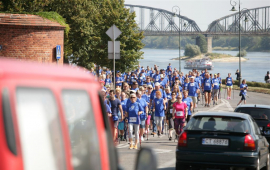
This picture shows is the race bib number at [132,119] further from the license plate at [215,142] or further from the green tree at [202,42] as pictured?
the green tree at [202,42]

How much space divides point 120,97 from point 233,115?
20.9 ft

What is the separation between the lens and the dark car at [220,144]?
8750mm

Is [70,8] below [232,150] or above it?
above

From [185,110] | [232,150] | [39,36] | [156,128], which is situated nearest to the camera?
[232,150]

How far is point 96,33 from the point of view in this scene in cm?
3856

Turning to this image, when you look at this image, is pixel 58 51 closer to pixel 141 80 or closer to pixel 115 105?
pixel 115 105

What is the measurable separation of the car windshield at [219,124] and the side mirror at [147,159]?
6520mm

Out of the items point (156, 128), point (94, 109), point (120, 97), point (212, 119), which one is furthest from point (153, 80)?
point (94, 109)

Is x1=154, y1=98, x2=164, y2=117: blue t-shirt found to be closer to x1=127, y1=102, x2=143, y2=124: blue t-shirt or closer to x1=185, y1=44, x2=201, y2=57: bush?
x1=127, y1=102, x2=143, y2=124: blue t-shirt

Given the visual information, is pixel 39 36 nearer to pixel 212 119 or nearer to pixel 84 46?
pixel 212 119

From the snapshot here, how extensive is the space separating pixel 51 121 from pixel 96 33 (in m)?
36.4

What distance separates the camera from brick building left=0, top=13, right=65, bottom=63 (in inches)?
764

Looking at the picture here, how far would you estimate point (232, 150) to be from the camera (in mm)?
8797

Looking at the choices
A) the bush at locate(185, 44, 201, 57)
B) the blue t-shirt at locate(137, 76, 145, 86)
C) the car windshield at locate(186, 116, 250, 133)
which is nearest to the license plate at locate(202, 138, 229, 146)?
the car windshield at locate(186, 116, 250, 133)
